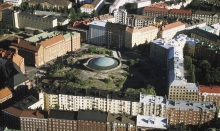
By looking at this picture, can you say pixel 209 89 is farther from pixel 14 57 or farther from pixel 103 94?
pixel 14 57

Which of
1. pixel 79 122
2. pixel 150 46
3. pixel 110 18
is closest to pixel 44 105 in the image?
pixel 79 122

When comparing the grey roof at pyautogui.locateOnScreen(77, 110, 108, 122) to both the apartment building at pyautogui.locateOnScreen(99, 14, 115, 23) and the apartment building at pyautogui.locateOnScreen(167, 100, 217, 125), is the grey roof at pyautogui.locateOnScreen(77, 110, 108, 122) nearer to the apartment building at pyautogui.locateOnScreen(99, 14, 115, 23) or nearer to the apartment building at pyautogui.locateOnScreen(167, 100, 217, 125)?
the apartment building at pyautogui.locateOnScreen(167, 100, 217, 125)

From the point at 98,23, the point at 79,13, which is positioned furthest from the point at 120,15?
the point at 79,13

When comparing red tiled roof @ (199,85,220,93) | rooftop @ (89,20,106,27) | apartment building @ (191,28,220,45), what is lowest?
red tiled roof @ (199,85,220,93)

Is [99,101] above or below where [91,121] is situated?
above

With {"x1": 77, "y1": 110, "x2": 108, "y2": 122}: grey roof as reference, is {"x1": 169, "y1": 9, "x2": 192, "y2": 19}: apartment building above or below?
above

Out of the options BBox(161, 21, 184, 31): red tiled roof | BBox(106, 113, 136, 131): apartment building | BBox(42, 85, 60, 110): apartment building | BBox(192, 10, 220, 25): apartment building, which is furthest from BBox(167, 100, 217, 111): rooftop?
BBox(192, 10, 220, 25): apartment building
